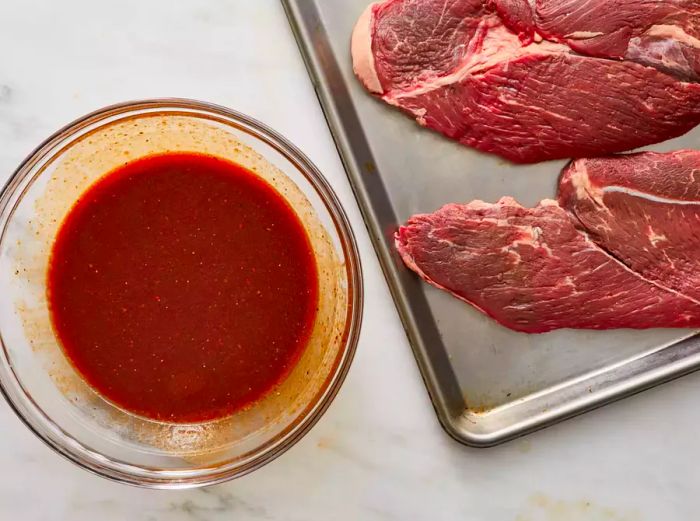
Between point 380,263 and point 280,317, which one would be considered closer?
point 280,317

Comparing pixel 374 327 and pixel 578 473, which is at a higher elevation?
pixel 374 327

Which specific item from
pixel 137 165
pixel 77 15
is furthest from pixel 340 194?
pixel 77 15

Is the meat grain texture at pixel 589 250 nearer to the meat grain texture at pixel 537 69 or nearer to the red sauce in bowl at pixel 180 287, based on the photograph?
the meat grain texture at pixel 537 69

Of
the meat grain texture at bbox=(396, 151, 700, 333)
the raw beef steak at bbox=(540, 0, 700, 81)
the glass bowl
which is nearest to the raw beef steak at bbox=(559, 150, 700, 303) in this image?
the meat grain texture at bbox=(396, 151, 700, 333)

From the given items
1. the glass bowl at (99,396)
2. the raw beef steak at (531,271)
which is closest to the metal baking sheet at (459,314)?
the raw beef steak at (531,271)

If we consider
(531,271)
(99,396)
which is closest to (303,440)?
(99,396)

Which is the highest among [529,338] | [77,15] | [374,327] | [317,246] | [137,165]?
[77,15]

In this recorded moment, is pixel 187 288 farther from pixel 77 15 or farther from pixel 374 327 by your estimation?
pixel 77 15
